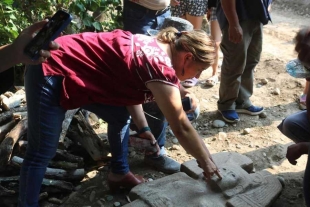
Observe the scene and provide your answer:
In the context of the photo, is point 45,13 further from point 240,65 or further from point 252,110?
point 252,110

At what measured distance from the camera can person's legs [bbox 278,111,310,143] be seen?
2707 mm

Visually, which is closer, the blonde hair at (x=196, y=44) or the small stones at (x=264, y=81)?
the blonde hair at (x=196, y=44)

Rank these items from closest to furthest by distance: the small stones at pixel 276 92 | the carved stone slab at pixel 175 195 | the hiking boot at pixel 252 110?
1. the carved stone slab at pixel 175 195
2. the hiking boot at pixel 252 110
3. the small stones at pixel 276 92

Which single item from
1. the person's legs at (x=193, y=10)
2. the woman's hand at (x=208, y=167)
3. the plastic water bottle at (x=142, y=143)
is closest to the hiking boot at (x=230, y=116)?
the person's legs at (x=193, y=10)

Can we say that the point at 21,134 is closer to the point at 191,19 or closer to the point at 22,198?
the point at 22,198

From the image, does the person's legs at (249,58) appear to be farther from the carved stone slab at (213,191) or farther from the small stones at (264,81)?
the carved stone slab at (213,191)

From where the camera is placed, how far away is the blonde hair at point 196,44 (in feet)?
6.93

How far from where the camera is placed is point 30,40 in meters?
1.74

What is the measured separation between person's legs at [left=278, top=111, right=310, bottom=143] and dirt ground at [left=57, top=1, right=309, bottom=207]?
1.06ft

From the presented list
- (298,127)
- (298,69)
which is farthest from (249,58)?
(298,69)

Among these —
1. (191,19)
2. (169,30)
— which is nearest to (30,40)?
(169,30)

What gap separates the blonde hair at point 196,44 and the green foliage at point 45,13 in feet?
5.49

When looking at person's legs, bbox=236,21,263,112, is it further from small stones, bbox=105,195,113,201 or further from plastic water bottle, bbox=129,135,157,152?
small stones, bbox=105,195,113,201

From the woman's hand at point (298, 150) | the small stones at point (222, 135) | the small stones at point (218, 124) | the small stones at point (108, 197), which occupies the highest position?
the woman's hand at point (298, 150)
